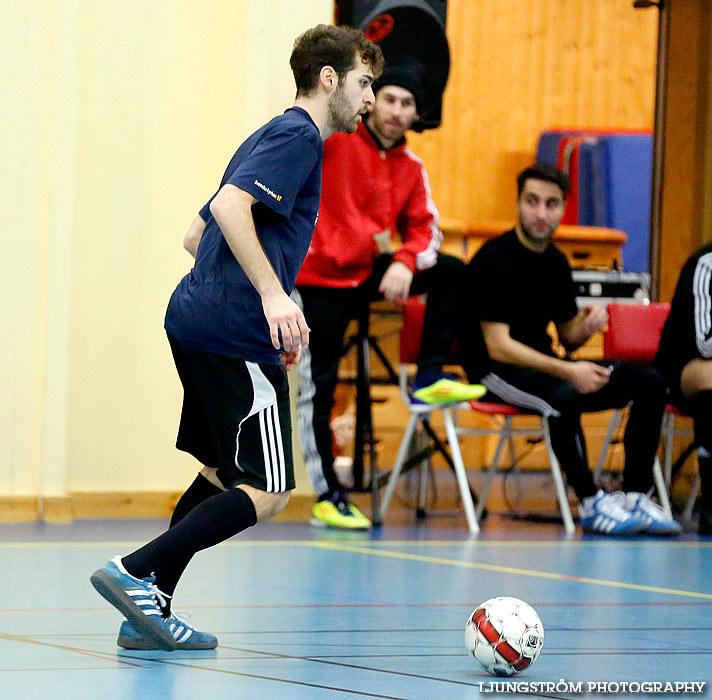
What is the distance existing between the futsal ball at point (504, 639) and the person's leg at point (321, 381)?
10.8ft

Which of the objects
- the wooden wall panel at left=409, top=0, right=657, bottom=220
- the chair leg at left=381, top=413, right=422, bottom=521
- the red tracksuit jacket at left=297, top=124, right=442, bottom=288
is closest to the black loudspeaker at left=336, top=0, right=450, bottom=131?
the red tracksuit jacket at left=297, top=124, right=442, bottom=288

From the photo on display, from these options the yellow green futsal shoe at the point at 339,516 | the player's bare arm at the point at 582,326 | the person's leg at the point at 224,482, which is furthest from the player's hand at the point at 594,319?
the person's leg at the point at 224,482

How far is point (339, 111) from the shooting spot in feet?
11.0

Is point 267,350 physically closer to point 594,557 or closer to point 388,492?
point 594,557

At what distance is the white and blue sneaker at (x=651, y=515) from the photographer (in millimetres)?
6328

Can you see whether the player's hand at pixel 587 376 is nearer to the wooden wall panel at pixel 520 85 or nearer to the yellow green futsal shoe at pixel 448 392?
the yellow green futsal shoe at pixel 448 392

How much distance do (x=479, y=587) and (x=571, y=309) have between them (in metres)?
2.65

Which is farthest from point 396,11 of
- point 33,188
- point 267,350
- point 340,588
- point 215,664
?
point 215,664

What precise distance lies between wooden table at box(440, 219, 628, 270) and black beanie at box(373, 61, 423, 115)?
3.36 metres

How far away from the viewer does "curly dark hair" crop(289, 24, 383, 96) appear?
10.9ft

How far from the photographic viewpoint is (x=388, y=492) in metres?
6.78

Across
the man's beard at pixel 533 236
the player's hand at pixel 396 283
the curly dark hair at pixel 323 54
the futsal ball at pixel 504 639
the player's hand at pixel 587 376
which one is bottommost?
the futsal ball at pixel 504 639

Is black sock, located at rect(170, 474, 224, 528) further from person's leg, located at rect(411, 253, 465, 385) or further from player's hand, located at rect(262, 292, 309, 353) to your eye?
person's leg, located at rect(411, 253, 465, 385)

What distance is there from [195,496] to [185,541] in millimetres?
330
